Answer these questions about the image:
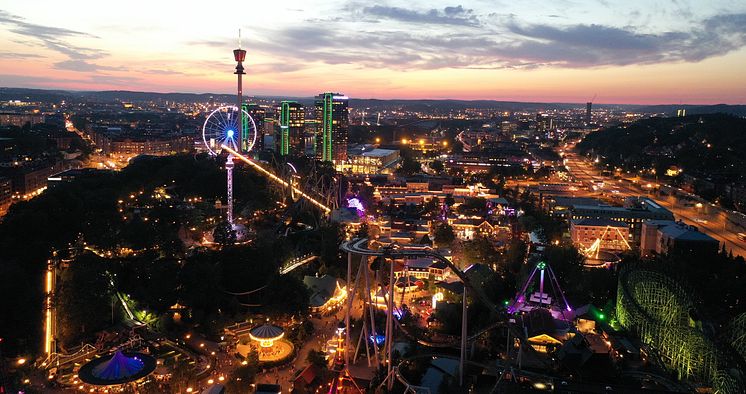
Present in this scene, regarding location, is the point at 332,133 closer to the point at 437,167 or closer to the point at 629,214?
the point at 437,167

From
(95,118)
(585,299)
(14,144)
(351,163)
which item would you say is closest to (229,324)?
(585,299)

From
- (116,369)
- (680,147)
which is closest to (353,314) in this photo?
(116,369)

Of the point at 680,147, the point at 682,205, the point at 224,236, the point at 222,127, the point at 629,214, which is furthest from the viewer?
the point at 680,147

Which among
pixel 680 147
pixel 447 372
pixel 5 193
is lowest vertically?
pixel 447 372

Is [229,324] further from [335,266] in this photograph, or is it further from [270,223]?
[270,223]

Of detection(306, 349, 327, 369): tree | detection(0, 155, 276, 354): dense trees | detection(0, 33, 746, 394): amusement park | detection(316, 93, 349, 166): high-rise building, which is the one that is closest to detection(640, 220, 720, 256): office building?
detection(0, 33, 746, 394): amusement park

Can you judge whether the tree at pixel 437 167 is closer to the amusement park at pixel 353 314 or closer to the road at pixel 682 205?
the road at pixel 682 205
